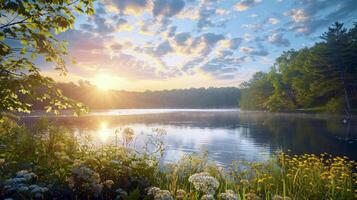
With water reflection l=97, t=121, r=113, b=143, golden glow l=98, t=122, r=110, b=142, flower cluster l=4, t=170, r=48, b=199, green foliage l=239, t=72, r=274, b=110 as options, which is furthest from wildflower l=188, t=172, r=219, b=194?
green foliage l=239, t=72, r=274, b=110

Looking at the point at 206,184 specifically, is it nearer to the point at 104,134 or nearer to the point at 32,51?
the point at 32,51

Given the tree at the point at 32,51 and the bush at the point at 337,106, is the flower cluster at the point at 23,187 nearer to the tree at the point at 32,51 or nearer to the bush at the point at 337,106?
the tree at the point at 32,51

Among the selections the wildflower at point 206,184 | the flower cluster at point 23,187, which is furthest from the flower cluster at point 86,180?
the wildflower at point 206,184

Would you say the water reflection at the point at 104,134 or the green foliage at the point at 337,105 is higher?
the green foliage at the point at 337,105

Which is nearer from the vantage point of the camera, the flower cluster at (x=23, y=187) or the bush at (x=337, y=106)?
the flower cluster at (x=23, y=187)

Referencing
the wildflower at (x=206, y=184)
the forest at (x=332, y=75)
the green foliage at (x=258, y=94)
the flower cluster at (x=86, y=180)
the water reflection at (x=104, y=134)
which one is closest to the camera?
the flower cluster at (x=86, y=180)

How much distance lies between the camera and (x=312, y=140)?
24.1m

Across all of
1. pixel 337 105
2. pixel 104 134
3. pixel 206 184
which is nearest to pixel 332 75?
pixel 337 105

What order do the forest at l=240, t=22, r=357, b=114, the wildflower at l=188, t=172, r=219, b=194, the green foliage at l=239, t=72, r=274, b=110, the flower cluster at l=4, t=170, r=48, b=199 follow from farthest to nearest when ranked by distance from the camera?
1. the green foliage at l=239, t=72, r=274, b=110
2. the forest at l=240, t=22, r=357, b=114
3. the wildflower at l=188, t=172, r=219, b=194
4. the flower cluster at l=4, t=170, r=48, b=199

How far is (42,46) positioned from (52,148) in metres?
4.94

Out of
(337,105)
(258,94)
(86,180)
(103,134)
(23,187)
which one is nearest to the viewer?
(23,187)

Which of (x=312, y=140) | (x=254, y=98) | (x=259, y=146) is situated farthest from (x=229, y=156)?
(x=254, y=98)

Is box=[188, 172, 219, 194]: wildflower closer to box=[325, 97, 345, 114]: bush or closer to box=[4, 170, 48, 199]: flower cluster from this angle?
box=[4, 170, 48, 199]: flower cluster

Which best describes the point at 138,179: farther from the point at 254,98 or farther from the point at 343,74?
the point at 254,98
